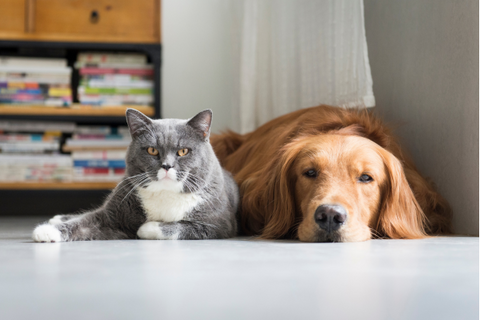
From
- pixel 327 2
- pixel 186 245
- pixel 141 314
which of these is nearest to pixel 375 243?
pixel 186 245

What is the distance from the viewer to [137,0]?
9.51 feet

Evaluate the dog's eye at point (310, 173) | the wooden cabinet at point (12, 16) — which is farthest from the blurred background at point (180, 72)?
the dog's eye at point (310, 173)

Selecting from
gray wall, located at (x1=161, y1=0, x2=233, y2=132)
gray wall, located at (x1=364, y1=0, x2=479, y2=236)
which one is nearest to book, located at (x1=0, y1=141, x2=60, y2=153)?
gray wall, located at (x1=161, y1=0, x2=233, y2=132)

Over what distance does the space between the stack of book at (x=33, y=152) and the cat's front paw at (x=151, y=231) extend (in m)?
1.75

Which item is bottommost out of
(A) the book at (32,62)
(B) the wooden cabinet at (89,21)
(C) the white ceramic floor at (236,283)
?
(C) the white ceramic floor at (236,283)

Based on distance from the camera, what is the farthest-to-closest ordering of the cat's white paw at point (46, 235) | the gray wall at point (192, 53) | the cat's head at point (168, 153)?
the gray wall at point (192, 53) → the cat's head at point (168, 153) → the cat's white paw at point (46, 235)

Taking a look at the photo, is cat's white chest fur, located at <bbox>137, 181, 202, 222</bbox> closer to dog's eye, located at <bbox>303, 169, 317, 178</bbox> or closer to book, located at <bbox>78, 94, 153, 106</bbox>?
dog's eye, located at <bbox>303, 169, 317, 178</bbox>

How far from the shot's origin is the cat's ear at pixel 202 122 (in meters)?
1.49

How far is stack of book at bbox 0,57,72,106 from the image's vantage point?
2910 mm

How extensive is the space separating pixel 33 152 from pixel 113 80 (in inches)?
26.8

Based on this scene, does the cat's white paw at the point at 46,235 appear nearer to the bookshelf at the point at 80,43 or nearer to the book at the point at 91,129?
the bookshelf at the point at 80,43

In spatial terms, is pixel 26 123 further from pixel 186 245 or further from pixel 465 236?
pixel 465 236

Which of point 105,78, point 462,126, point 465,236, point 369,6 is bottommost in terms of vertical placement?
point 465,236

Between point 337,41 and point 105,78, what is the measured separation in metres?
1.50
